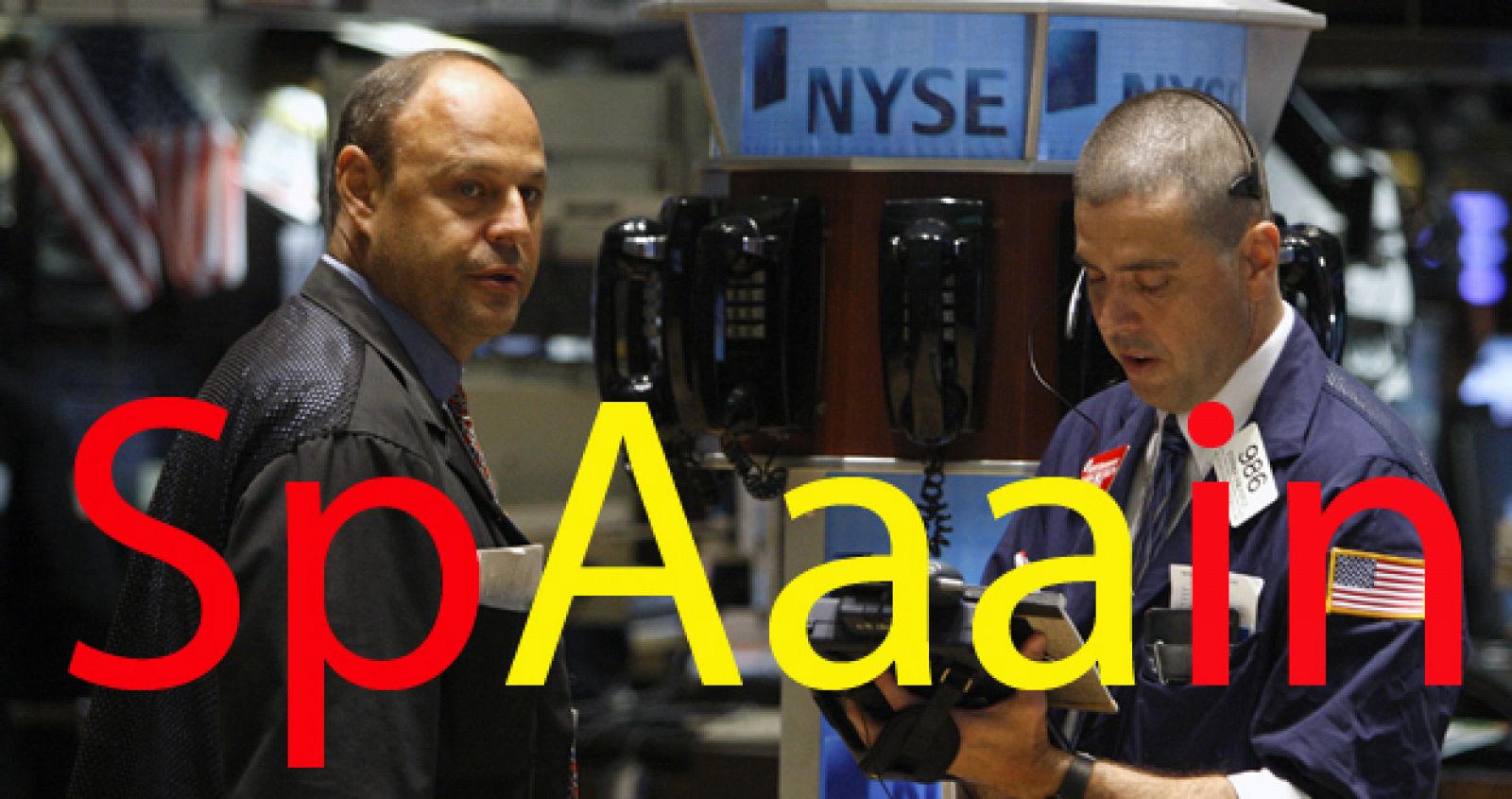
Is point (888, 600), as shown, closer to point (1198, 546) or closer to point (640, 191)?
point (1198, 546)

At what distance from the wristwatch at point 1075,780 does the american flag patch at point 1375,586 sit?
34 centimetres

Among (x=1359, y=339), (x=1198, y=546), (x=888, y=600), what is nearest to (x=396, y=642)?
(x=888, y=600)

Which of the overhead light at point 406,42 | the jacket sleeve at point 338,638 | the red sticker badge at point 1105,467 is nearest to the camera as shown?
the jacket sleeve at point 338,638

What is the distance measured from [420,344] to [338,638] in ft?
1.75

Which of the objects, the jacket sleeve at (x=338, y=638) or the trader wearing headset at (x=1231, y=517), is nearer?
the jacket sleeve at (x=338, y=638)

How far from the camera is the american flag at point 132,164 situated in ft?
24.1

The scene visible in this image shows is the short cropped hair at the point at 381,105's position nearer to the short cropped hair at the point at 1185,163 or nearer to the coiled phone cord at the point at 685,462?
the short cropped hair at the point at 1185,163

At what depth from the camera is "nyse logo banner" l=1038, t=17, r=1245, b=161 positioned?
118 inches

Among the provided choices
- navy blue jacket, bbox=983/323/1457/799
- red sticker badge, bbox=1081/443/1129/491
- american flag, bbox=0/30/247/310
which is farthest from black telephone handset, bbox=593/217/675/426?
american flag, bbox=0/30/247/310

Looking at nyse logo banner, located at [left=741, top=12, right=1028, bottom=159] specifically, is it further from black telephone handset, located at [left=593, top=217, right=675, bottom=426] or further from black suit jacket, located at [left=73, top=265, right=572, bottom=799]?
black suit jacket, located at [left=73, top=265, right=572, bottom=799]

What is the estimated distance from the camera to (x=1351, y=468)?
2078 mm

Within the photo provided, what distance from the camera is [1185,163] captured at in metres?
2.18

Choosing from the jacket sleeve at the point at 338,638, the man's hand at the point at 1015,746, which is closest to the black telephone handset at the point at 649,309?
the man's hand at the point at 1015,746

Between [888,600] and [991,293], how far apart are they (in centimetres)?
90
